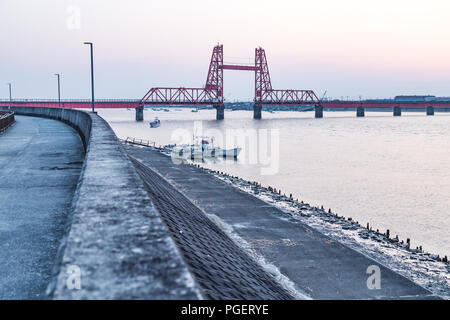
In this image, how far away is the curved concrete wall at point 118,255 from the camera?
129 inches

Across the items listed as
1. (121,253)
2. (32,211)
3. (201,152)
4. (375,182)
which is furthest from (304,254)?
(201,152)

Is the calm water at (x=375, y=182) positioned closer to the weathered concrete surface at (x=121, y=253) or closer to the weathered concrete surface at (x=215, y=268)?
the weathered concrete surface at (x=215, y=268)

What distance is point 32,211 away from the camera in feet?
34.1

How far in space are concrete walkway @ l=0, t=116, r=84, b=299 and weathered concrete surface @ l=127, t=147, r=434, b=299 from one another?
858 cm

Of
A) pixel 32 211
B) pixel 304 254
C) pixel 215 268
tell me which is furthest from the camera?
pixel 304 254

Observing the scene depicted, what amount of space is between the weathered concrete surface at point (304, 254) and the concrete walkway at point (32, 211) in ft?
28.1

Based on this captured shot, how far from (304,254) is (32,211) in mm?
11918

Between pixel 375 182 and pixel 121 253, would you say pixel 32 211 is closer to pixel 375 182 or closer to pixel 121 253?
pixel 121 253

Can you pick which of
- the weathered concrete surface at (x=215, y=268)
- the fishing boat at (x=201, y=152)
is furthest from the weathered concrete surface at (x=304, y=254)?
the fishing boat at (x=201, y=152)

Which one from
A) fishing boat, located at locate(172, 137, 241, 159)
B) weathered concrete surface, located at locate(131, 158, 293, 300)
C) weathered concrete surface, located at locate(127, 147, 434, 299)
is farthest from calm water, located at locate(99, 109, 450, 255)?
weathered concrete surface, located at locate(131, 158, 293, 300)

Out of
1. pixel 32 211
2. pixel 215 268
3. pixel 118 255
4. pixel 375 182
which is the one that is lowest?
pixel 375 182

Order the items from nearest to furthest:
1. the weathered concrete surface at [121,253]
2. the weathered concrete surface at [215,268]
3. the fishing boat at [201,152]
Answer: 1. the weathered concrete surface at [121,253]
2. the weathered concrete surface at [215,268]
3. the fishing boat at [201,152]

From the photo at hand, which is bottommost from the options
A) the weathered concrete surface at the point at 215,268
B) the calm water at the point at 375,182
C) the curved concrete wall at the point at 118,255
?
the calm water at the point at 375,182

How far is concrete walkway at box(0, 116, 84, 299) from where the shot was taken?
6.59 meters
